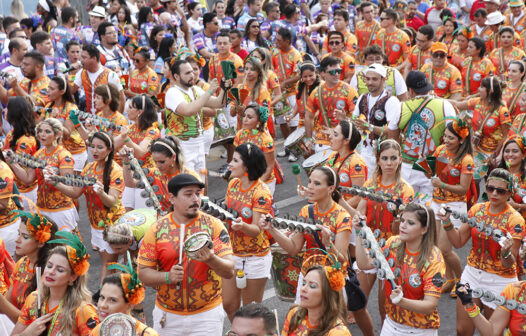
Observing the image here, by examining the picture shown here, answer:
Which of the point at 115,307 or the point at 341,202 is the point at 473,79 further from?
the point at 115,307

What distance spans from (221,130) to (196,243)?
668 centimetres

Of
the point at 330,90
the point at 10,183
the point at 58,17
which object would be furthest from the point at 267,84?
the point at 58,17

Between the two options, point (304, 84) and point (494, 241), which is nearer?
point (494, 241)

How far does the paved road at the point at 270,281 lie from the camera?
7499 mm

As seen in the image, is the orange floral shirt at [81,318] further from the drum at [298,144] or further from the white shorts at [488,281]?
the drum at [298,144]

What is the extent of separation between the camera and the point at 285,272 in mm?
6762

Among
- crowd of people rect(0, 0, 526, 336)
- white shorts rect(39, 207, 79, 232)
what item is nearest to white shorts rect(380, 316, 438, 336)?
crowd of people rect(0, 0, 526, 336)

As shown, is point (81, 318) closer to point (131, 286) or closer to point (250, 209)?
point (131, 286)

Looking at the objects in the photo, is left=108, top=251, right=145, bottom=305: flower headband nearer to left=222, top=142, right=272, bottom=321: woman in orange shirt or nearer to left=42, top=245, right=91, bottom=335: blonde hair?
left=42, top=245, right=91, bottom=335: blonde hair

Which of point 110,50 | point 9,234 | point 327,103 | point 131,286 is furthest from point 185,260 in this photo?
point 110,50

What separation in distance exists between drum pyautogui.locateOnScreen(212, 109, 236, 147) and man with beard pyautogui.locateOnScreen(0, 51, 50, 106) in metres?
2.71

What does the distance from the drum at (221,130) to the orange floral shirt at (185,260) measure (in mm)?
6005

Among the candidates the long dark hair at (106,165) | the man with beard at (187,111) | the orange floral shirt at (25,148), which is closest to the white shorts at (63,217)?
the orange floral shirt at (25,148)

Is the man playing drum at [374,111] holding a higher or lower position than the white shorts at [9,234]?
higher
